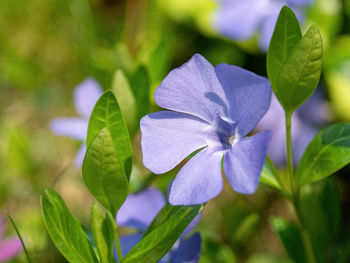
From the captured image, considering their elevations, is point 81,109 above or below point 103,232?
above

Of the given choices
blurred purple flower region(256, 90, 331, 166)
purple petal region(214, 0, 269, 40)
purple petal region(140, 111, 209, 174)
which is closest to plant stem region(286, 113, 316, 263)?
purple petal region(140, 111, 209, 174)

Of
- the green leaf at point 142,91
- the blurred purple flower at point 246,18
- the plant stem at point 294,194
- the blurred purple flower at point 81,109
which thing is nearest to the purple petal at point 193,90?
the plant stem at point 294,194

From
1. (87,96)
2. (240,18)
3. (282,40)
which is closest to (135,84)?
(87,96)

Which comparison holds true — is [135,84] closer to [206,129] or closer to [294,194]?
[206,129]

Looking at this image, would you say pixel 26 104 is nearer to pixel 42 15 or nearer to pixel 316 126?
pixel 42 15

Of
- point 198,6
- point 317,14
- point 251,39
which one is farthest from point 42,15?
point 317,14

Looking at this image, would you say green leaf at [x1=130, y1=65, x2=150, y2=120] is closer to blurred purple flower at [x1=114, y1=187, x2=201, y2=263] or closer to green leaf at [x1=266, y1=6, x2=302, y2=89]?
blurred purple flower at [x1=114, y1=187, x2=201, y2=263]

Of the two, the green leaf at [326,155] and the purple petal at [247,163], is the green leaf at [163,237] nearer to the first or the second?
the purple petal at [247,163]
